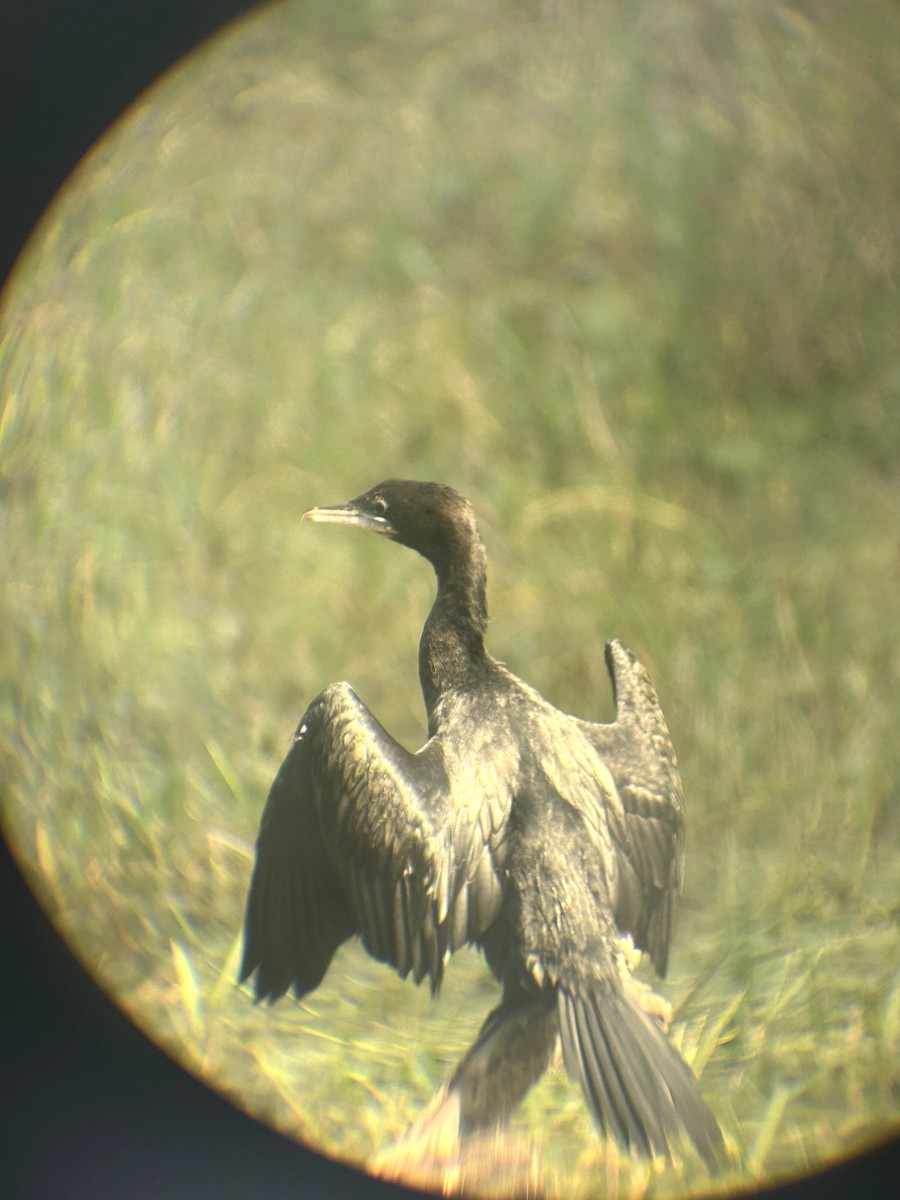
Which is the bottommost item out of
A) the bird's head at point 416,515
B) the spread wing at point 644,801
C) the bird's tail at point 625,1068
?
the bird's tail at point 625,1068

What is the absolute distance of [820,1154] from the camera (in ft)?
5.47

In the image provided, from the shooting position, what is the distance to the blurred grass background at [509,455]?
4.94 ft

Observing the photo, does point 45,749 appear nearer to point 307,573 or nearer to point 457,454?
point 307,573

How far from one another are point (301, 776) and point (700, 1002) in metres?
0.67

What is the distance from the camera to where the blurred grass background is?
4.94 feet

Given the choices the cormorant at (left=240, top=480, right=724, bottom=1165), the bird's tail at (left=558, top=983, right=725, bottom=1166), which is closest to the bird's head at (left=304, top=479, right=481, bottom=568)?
the cormorant at (left=240, top=480, right=724, bottom=1165)

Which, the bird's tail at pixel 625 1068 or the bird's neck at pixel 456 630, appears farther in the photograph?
the bird's neck at pixel 456 630

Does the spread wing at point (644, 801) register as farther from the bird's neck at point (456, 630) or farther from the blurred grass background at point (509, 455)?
the bird's neck at point (456, 630)

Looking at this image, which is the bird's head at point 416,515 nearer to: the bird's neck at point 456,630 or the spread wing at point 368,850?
the bird's neck at point 456,630

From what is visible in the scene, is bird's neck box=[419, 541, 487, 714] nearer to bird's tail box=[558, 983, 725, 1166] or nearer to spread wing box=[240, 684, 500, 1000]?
spread wing box=[240, 684, 500, 1000]

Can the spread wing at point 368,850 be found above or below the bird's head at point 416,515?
below

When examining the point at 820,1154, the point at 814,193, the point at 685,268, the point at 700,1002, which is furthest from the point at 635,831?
the point at 814,193

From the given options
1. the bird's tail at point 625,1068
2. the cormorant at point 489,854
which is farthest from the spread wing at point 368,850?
the bird's tail at point 625,1068

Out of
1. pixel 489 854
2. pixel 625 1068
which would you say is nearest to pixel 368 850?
pixel 489 854
